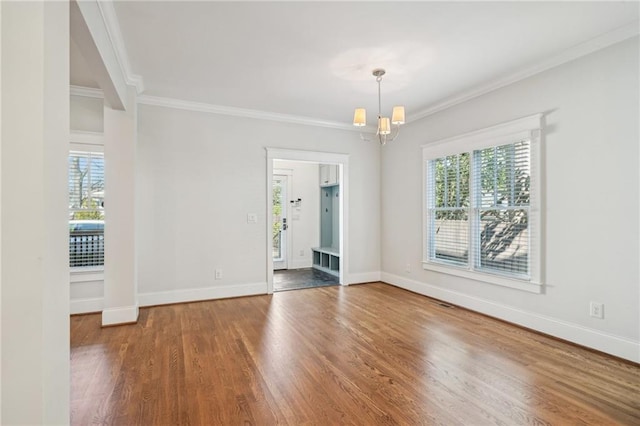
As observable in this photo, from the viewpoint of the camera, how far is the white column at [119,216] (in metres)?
3.43

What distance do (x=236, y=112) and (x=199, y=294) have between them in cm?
261

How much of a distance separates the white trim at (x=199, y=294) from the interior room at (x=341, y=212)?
0.03m

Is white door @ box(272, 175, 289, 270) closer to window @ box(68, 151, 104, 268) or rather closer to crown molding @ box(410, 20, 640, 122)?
window @ box(68, 151, 104, 268)

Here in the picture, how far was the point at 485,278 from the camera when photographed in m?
3.77

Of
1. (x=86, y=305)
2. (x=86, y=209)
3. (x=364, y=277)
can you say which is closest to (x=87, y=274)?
(x=86, y=305)

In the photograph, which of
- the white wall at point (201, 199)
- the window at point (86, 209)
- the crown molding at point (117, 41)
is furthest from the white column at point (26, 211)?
the window at point (86, 209)

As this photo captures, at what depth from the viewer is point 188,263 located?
4.29m

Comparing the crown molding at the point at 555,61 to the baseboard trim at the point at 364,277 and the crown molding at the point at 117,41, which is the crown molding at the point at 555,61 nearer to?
the baseboard trim at the point at 364,277

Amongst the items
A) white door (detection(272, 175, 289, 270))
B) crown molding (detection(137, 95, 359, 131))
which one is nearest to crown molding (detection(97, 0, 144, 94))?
crown molding (detection(137, 95, 359, 131))

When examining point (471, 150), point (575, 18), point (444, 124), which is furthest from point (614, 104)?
point (444, 124)

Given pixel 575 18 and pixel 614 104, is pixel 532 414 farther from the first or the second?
pixel 575 18

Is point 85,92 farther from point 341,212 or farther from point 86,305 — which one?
point 341,212

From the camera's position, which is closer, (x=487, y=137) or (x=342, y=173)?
(x=487, y=137)

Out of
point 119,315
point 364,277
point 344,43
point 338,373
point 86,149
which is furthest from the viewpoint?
point 364,277
